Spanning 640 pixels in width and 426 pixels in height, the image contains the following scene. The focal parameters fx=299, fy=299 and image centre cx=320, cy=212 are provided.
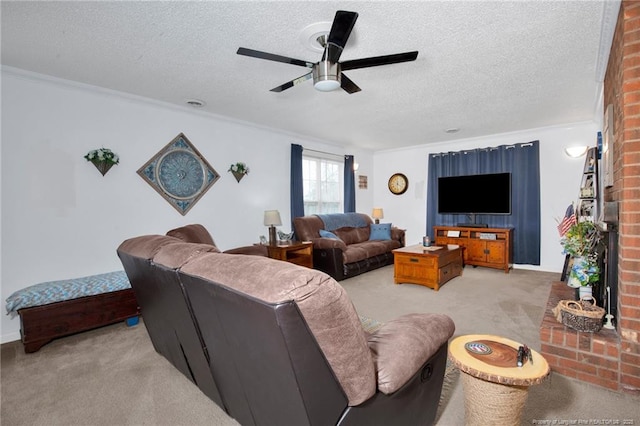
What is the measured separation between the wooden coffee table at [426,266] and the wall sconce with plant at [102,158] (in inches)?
145

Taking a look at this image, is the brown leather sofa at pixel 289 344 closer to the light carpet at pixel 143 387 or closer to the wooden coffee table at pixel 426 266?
the light carpet at pixel 143 387

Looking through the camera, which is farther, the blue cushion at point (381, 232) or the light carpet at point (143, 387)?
the blue cushion at point (381, 232)

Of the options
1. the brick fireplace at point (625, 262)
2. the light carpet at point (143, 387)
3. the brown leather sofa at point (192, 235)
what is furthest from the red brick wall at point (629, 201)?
the brown leather sofa at point (192, 235)

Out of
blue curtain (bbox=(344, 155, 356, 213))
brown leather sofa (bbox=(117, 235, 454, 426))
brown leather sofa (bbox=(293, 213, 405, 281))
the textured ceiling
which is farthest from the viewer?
blue curtain (bbox=(344, 155, 356, 213))

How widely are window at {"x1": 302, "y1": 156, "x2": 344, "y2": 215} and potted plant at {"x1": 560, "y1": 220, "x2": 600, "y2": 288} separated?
13.1 ft

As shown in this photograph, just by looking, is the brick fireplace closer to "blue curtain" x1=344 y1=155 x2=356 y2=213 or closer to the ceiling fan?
the ceiling fan

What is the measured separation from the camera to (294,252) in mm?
4434

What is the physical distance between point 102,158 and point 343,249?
320cm

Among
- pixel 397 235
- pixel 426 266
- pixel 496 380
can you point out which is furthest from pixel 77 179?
pixel 397 235

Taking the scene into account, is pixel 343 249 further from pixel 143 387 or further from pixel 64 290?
pixel 64 290

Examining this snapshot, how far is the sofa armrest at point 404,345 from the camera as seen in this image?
107 cm

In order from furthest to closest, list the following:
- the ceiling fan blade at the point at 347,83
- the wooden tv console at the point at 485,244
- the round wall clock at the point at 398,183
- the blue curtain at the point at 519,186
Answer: the round wall clock at the point at 398,183 → the blue curtain at the point at 519,186 → the wooden tv console at the point at 485,244 → the ceiling fan blade at the point at 347,83

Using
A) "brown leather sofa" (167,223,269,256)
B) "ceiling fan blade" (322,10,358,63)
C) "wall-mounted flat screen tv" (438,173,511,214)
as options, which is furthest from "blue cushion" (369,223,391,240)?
"ceiling fan blade" (322,10,358,63)

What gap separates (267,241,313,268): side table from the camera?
404cm
